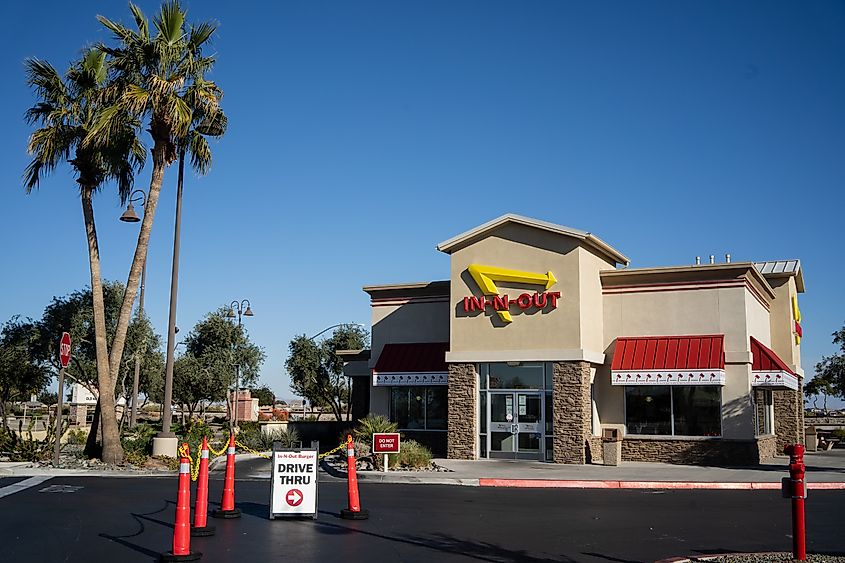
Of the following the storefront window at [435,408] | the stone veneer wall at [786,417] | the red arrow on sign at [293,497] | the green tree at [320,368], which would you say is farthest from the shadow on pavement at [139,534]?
the green tree at [320,368]

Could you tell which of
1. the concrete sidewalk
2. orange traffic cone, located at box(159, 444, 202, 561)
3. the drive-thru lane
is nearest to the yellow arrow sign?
the concrete sidewalk

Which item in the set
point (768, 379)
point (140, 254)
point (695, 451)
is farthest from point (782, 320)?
point (140, 254)

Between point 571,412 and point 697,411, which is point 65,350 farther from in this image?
point 697,411

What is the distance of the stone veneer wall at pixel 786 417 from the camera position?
31.7 m

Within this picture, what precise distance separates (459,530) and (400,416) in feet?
58.8

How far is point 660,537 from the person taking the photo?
12344 millimetres

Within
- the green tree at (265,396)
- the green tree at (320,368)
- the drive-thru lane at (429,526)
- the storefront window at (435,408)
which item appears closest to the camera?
the drive-thru lane at (429,526)

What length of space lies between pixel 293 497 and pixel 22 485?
321 inches

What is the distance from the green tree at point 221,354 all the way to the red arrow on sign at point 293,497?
31843 mm

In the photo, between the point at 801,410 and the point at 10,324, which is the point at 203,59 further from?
the point at 801,410

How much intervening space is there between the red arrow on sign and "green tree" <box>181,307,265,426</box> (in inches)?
1254

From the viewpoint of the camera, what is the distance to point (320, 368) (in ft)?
174

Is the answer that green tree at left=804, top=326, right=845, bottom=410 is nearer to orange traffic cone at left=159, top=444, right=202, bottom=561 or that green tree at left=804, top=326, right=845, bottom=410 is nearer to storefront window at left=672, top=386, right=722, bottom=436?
storefront window at left=672, top=386, right=722, bottom=436

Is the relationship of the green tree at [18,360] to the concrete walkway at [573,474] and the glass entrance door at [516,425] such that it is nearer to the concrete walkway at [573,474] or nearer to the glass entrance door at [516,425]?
the concrete walkway at [573,474]
